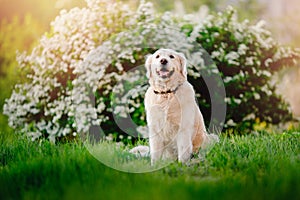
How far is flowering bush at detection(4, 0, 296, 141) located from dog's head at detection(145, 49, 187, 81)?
161cm

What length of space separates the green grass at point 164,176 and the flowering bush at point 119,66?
1.66 m

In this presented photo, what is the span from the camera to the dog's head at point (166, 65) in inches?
167

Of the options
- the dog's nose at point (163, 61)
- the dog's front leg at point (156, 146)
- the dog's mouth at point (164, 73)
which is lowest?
the dog's front leg at point (156, 146)

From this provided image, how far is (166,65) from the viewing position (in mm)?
4234

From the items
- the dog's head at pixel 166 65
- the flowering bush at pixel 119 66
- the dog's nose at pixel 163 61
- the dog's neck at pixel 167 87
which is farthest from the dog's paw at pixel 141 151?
the flowering bush at pixel 119 66

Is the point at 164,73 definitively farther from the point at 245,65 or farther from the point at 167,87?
the point at 245,65

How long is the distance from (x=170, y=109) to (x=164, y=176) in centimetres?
83

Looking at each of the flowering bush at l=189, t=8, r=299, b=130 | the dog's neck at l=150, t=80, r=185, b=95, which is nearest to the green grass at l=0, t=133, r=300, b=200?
the dog's neck at l=150, t=80, r=185, b=95

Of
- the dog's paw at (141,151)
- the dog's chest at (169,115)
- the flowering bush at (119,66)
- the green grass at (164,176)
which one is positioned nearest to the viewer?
the green grass at (164,176)

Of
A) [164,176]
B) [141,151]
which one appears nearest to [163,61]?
[141,151]

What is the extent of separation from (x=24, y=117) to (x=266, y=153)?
3.73 meters

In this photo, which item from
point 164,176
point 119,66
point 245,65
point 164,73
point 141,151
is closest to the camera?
point 164,176

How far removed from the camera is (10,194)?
10.4ft

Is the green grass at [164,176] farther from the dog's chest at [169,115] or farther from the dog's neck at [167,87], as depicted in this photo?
the dog's neck at [167,87]
